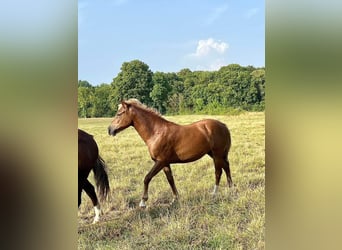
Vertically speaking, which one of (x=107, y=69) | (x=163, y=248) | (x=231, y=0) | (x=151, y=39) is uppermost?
(x=231, y=0)

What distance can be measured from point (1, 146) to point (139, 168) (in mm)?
683

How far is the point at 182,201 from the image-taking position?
1.82 metres

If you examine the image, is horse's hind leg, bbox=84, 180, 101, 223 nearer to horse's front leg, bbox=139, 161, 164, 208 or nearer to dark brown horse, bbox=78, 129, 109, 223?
dark brown horse, bbox=78, 129, 109, 223

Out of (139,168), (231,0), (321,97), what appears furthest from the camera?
(139,168)

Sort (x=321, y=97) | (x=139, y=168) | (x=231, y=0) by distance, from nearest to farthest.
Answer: (x=321, y=97), (x=231, y=0), (x=139, y=168)

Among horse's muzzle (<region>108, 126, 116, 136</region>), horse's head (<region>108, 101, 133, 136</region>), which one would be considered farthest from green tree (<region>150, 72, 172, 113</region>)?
horse's muzzle (<region>108, 126, 116, 136</region>)

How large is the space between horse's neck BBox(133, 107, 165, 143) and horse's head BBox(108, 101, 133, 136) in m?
0.04

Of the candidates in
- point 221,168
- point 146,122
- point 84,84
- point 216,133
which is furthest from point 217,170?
point 84,84

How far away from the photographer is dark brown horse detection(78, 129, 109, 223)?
68.9 inches

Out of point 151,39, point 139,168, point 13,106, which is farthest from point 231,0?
point 13,106

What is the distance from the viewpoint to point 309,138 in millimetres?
1385

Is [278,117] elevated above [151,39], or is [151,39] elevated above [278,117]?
[151,39]

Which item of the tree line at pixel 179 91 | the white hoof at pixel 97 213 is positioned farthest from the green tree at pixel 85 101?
the white hoof at pixel 97 213

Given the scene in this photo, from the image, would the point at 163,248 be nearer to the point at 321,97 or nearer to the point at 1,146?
the point at 1,146
